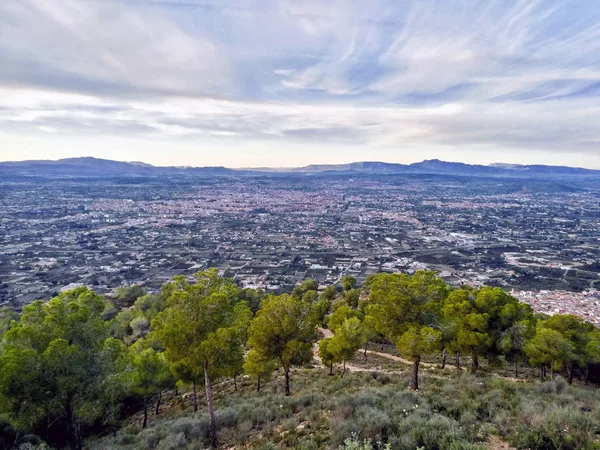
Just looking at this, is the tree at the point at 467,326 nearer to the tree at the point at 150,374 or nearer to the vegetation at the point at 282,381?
the vegetation at the point at 282,381

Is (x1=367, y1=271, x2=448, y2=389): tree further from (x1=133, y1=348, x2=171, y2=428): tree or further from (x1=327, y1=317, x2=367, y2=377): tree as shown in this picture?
(x1=133, y1=348, x2=171, y2=428): tree

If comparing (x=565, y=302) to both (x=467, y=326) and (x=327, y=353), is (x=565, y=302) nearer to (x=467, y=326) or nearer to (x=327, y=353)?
(x=467, y=326)

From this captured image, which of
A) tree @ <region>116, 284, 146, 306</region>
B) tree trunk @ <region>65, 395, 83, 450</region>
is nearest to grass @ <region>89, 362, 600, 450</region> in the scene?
tree trunk @ <region>65, 395, 83, 450</region>

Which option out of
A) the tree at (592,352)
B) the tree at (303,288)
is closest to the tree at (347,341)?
the tree at (592,352)

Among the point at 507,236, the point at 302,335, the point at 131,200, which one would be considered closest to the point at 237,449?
the point at 302,335

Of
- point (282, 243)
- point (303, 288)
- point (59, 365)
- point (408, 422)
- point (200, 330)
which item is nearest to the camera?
point (408, 422)

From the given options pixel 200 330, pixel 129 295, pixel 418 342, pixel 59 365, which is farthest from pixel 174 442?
pixel 129 295
